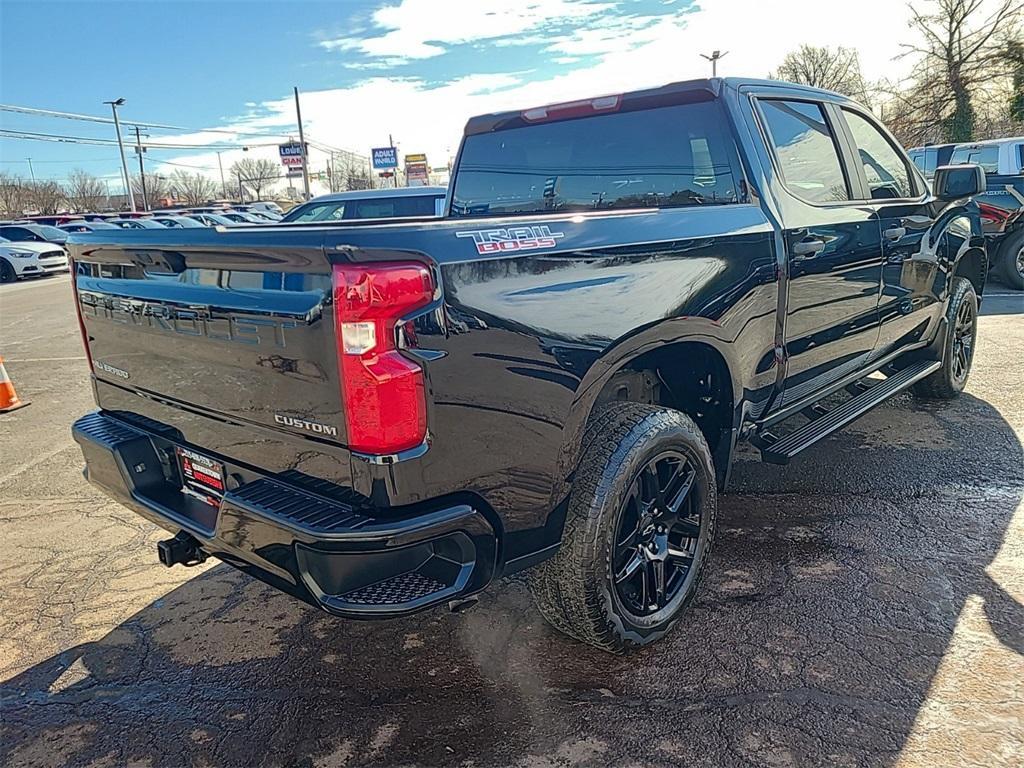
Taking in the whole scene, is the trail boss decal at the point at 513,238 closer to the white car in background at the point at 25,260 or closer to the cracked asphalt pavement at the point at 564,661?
the cracked asphalt pavement at the point at 564,661

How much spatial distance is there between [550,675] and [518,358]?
1.22m

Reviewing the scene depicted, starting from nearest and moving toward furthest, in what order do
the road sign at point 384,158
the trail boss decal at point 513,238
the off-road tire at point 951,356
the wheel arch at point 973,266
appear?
1. the trail boss decal at point 513,238
2. the off-road tire at point 951,356
3. the wheel arch at point 973,266
4. the road sign at point 384,158

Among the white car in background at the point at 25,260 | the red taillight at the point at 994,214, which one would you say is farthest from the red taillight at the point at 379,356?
the white car in background at the point at 25,260

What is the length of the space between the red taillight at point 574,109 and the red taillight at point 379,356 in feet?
6.40

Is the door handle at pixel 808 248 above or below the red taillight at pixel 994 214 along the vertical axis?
above

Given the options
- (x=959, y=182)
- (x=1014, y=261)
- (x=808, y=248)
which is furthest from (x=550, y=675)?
(x=1014, y=261)

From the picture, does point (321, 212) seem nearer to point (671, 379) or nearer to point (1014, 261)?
point (671, 379)

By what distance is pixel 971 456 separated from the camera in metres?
4.41

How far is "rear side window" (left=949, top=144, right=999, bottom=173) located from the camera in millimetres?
12086

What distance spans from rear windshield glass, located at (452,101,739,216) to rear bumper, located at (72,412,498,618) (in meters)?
1.91

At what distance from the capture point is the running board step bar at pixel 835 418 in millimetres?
3416

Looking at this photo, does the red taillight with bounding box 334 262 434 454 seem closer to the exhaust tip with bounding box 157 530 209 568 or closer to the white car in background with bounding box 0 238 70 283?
the exhaust tip with bounding box 157 530 209 568

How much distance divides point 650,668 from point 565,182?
223 cm

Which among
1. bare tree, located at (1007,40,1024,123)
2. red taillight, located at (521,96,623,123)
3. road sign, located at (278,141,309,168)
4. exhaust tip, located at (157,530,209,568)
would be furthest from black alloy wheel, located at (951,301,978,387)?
road sign, located at (278,141,309,168)
